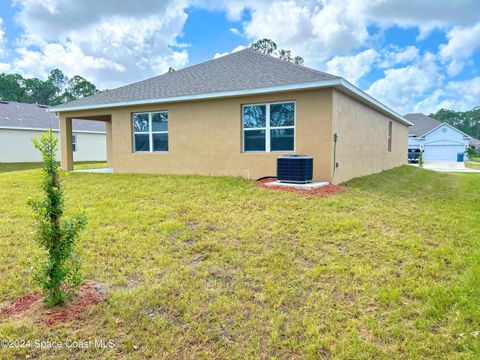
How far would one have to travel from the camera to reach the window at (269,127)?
9.80 m

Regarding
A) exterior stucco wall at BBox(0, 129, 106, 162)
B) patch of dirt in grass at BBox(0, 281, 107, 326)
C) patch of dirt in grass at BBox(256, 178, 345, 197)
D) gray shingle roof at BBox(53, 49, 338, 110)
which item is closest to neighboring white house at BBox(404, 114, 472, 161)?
gray shingle roof at BBox(53, 49, 338, 110)

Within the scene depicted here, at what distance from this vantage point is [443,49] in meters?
20.3

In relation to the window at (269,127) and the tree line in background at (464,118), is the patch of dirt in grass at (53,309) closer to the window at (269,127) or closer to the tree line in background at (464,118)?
the window at (269,127)

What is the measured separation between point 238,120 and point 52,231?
309 inches

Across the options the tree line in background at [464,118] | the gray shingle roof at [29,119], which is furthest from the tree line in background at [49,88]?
the tree line in background at [464,118]

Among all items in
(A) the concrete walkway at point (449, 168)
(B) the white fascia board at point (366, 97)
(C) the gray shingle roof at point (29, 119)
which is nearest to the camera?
(B) the white fascia board at point (366, 97)

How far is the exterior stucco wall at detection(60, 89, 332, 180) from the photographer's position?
9.34 metres

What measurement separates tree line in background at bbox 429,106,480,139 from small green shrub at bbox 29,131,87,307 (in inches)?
3342

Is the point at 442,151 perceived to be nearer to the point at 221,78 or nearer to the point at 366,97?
the point at 366,97

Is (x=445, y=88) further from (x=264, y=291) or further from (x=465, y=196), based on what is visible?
(x=264, y=291)

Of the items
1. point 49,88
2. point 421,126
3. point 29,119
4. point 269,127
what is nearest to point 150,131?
point 269,127

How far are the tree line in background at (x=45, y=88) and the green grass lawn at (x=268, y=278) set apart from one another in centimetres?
5067

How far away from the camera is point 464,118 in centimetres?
7556

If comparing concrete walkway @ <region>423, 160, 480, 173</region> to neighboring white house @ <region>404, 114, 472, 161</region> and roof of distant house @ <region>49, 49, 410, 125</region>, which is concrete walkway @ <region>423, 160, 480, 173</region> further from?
roof of distant house @ <region>49, 49, 410, 125</region>
